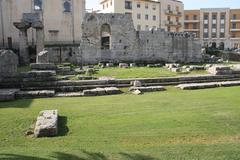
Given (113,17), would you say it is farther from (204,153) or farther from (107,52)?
(204,153)

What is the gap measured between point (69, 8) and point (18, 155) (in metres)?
36.6

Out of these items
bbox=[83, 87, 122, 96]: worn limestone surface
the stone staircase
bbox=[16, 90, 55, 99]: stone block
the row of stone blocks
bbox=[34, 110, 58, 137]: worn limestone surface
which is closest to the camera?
bbox=[34, 110, 58, 137]: worn limestone surface

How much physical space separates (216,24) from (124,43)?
2132 inches

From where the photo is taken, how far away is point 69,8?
137 feet

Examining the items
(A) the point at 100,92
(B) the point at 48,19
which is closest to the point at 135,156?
(A) the point at 100,92

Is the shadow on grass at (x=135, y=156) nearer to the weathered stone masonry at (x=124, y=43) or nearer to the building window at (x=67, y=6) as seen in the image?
the weathered stone masonry at (x=124, y=43)

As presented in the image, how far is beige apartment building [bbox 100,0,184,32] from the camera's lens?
2369 inches

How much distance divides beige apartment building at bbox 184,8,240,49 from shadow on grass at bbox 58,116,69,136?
69.8m

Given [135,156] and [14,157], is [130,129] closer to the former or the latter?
[135,156]

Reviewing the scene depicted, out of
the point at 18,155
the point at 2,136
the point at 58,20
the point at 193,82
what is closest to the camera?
the point at 18,155

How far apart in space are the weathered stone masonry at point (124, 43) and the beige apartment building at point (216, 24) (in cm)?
4887

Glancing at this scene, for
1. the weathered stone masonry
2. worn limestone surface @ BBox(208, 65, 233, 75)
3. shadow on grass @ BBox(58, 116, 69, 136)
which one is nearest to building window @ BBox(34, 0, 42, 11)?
the weathered stone masonry

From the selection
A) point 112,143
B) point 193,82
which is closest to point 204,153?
point 112,143

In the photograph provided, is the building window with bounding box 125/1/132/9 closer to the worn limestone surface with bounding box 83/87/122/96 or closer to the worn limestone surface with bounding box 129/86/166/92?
the worn limestone surface with bounding box 129/86/166/92
